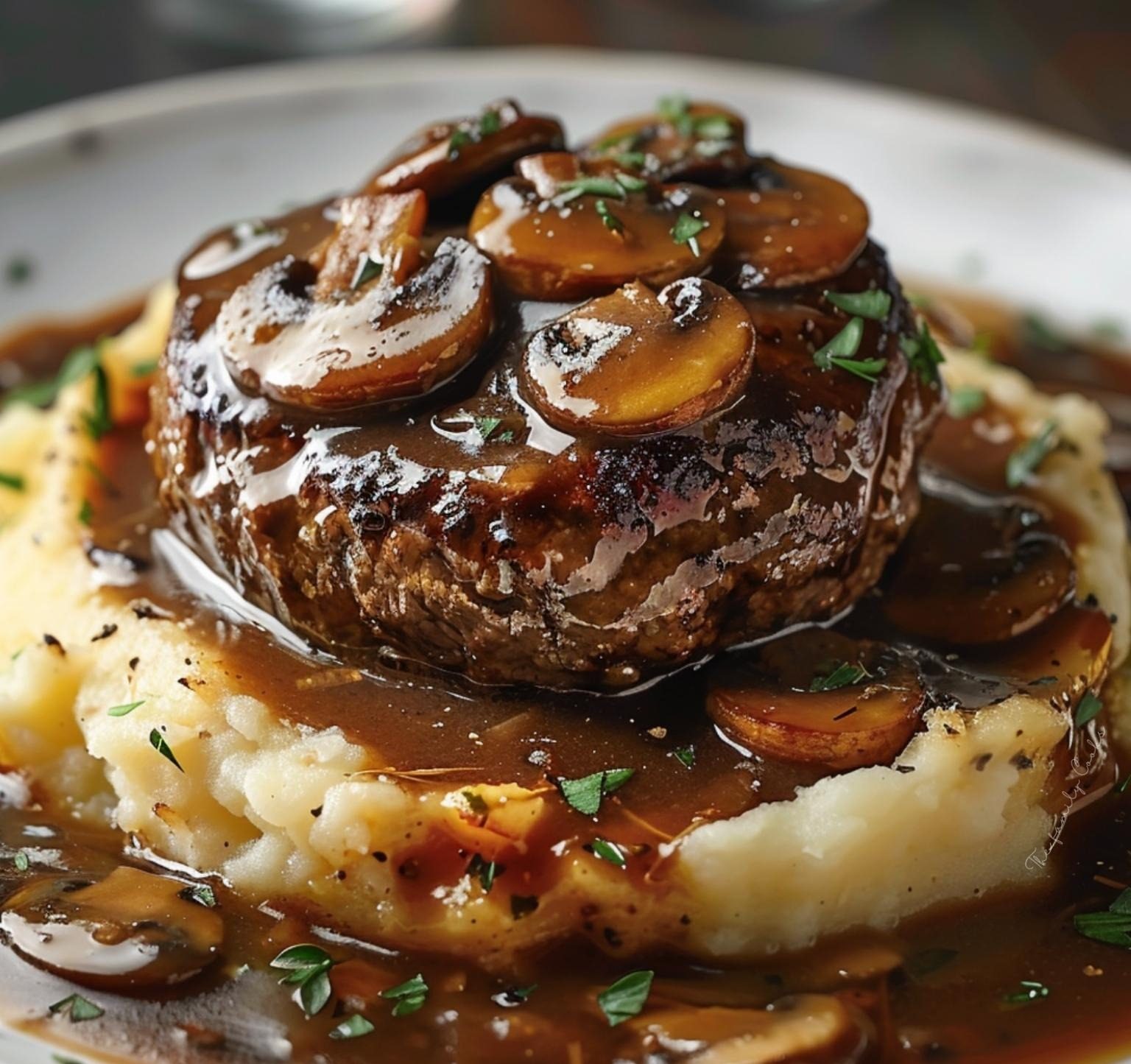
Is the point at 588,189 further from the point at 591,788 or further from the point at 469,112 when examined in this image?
the point at 469,112

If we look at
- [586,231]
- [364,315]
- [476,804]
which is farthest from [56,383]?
[476,804]

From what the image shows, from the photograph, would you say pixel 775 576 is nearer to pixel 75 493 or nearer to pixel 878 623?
pixel 878 623

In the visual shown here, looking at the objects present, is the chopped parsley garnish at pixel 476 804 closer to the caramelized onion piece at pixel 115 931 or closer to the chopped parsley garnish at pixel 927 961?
the caramelized onion piece at pixel 115 931

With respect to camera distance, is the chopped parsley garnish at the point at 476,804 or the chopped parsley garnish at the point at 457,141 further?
the chopped parsley garnish at the point at 457,141

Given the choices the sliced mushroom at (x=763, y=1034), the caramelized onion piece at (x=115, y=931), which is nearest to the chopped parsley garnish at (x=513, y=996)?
the sliced mushroom at (x=763, y=1034)

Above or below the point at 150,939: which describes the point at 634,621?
above

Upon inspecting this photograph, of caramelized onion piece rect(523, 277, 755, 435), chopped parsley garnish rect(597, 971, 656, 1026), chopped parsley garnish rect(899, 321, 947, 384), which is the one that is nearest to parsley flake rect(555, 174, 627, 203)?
caramelized onion piece rect(523, 277, 755, 435)

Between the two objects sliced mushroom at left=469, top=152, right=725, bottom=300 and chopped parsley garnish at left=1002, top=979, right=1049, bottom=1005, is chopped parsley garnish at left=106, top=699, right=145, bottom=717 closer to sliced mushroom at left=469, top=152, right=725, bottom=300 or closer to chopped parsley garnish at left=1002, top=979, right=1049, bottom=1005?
sliced mushroom at left=469, top=152, right=725, bottom=300

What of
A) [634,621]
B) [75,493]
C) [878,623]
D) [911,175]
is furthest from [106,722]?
[911,175]
